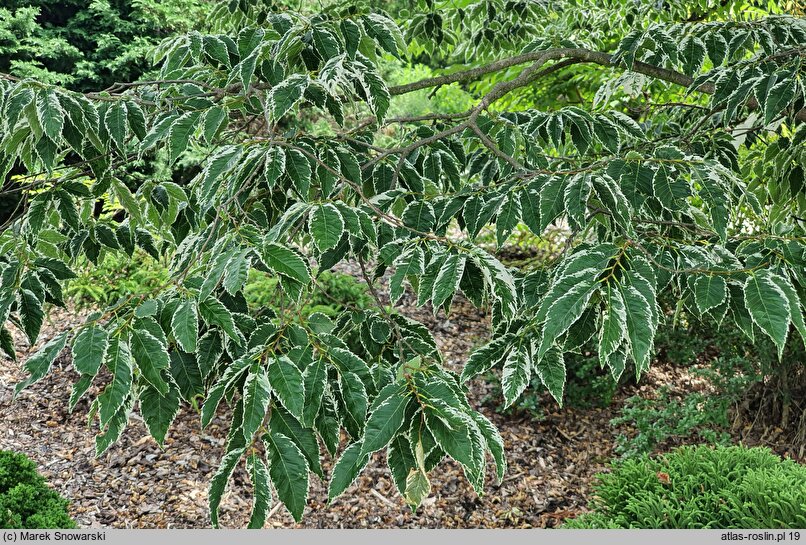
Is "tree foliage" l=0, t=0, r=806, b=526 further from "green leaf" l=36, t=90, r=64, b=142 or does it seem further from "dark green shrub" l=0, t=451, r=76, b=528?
"dark green shrub" l=0, t=451, r=76, b=528

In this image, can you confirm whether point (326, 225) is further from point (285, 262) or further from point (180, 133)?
point (180, 133)

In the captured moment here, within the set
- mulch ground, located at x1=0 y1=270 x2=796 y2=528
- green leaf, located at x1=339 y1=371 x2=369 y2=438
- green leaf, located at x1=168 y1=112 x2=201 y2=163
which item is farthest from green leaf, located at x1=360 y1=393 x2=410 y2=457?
mulch ground, located at x1=0 y1=270 x2=796 y2=528

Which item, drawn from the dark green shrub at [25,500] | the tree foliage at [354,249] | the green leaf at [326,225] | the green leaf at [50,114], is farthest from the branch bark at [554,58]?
the dark green shrub at [25,500]

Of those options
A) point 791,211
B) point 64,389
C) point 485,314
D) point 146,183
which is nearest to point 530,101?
point 485,314

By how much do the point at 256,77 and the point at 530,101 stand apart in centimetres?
297

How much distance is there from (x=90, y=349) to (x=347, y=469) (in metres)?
0.44

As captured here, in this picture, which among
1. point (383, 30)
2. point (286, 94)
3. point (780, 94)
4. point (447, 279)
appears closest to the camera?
point (447, 279)

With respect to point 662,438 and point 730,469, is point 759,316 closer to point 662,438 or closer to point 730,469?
point 730,469

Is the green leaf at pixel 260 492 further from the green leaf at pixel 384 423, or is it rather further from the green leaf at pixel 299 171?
the green leaf at pixel 299 171

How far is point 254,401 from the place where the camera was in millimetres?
990

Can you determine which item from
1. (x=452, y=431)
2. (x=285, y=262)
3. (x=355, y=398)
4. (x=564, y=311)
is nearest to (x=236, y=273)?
(x=285, y=262)

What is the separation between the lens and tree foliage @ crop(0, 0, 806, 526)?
1015 mm

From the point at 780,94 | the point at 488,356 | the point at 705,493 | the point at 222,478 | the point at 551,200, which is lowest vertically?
the point at 705,493

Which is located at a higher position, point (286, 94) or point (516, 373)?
point (286, 94)
